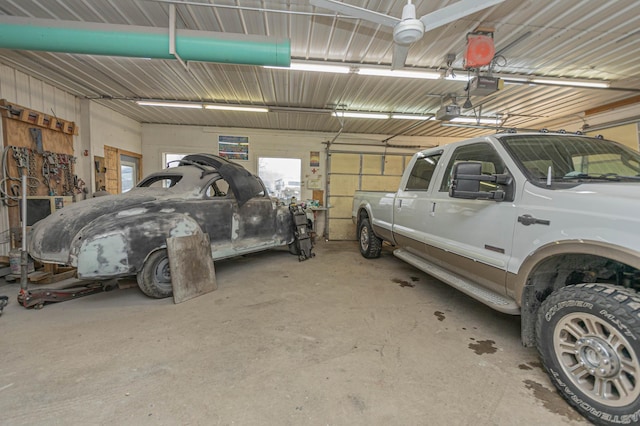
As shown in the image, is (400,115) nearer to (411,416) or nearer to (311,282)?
(311,282)

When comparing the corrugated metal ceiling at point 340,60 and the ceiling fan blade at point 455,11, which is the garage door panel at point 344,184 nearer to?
the corrugated metal ceiling at point 340,60

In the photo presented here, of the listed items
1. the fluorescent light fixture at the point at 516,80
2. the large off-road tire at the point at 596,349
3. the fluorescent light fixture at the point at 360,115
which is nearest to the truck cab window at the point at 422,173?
the large off-road tire at the point at 596,349

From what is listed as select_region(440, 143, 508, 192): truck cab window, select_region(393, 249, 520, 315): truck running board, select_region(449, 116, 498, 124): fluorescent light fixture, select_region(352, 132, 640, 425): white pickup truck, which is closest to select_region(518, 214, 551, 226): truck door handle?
select_region(352, 132, 640, 425): white pickup truck

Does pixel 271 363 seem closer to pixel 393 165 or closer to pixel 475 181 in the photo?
pixel 475 181

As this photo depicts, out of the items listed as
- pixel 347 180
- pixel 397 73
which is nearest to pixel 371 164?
Result: pixel 347 180

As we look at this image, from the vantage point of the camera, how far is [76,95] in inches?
228

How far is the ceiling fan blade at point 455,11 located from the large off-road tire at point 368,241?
388 centimetres

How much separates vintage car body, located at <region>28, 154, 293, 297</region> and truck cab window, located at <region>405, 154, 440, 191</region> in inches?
107

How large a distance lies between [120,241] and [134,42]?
245cm

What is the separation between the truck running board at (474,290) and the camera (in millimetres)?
2250

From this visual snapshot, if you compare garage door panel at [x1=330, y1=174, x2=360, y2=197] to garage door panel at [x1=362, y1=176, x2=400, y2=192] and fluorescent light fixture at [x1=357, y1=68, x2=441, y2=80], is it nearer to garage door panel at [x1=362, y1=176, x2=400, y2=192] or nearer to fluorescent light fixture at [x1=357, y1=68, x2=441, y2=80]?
garage door panel at [x1=362, y1=176, x2=400, y2=192]

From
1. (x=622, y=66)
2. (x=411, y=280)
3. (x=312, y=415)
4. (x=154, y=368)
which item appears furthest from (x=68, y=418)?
(x=622, y=66)

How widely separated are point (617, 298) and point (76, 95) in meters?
9.12

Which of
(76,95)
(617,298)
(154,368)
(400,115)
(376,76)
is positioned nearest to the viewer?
(617,298)
